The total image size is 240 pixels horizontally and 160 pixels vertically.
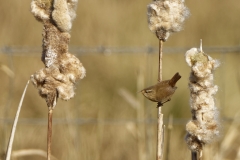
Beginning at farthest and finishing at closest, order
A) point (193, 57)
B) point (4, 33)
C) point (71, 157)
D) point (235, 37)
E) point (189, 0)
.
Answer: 1. point (189, 0)
2. point (235, 37)
3. point (4, 33)
4. point (71, 157)
5. point (193, 57)

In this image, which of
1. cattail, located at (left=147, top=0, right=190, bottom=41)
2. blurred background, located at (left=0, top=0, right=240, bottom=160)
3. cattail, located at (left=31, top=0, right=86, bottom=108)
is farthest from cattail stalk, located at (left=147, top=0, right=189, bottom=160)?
blurred background, located at (left=0, top=0, right=240, bottom=160)

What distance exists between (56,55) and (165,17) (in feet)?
0.66

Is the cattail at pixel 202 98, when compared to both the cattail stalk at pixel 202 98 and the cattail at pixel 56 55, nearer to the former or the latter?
the cattail stalk at pixel 202 98

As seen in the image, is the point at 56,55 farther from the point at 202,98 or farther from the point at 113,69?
the point at 113,69

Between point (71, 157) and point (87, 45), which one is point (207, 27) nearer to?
point (87, 45)

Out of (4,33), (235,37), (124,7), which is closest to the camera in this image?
(4,33)

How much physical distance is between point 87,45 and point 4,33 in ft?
2.31

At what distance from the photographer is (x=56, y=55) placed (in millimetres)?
858

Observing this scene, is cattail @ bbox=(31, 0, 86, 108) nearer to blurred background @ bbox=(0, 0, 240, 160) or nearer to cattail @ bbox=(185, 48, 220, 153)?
cattail @ bbox=(185, 48, 220, 153)

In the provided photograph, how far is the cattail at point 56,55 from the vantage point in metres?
0.85

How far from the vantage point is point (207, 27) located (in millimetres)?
5586

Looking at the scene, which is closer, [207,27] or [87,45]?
[87,45]

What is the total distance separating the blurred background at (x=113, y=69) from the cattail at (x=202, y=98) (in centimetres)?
198

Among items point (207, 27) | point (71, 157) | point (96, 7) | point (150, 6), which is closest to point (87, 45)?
point (96, 7)
